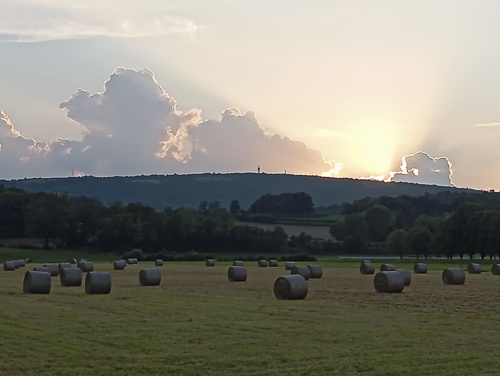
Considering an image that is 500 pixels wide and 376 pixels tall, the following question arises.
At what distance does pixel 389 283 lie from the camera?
1321 inches

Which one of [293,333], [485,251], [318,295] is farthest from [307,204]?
[293,333]

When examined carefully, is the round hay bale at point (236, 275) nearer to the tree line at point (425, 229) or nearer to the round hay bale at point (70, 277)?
the round hay bale at point (70, 277)

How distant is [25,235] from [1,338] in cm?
11488

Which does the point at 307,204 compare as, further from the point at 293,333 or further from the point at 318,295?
the point at 293,333

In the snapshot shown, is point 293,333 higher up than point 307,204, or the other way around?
point 307,204

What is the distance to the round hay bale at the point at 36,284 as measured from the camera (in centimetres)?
2991

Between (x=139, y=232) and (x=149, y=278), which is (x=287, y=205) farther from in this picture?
(x=149, y=278)

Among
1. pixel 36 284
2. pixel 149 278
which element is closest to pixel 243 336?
pixel 36 284

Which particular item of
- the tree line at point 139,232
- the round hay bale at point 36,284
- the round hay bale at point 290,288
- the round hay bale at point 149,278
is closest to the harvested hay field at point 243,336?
the round hay bale at point 290,288

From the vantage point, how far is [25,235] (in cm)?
12775

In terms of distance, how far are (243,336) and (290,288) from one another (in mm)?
10517

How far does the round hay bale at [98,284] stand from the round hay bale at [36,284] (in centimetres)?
155

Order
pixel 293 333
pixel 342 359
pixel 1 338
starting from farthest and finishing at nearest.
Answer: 1. pixel 293 333
2. pixel 1 338
3. pixel 342 359

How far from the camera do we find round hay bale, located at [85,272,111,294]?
30.2m
